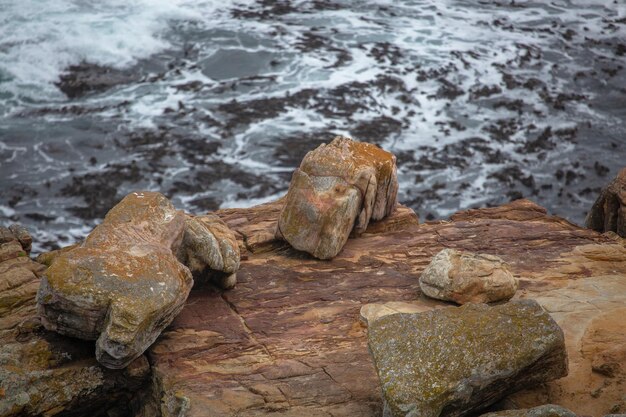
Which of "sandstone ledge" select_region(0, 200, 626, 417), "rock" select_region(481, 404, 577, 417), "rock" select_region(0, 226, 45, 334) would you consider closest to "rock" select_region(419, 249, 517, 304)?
"sandstone ledge" select_region(0, 200, 626, 417)

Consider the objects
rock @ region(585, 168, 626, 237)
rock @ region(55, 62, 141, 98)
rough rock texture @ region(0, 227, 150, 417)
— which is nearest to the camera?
rough rock texture @ region(0, 227, 150, 417)

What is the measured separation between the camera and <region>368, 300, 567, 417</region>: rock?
5875 millimetres

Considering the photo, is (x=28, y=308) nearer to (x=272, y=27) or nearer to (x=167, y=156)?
(x=167, y=156)

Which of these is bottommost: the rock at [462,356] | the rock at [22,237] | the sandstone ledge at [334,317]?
the rock at [22,237]

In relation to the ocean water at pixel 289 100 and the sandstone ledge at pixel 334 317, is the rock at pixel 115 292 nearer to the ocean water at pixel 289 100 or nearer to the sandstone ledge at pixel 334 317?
the sandstone ledge at pixel 334 317

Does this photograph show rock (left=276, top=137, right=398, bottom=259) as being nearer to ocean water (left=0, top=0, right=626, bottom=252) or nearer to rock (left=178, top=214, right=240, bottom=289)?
rock (left=178, top=214, right=240, bottom=289)

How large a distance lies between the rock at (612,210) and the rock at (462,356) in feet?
14.7

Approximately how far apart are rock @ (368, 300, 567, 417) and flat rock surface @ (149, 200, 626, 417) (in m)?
0.44

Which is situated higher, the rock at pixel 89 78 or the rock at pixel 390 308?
the rock at pixel 390 308

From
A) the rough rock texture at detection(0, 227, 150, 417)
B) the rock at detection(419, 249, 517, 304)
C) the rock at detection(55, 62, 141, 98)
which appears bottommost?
the rock at detection(55, 62, 141, 98)

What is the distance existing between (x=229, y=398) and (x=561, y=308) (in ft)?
11.1

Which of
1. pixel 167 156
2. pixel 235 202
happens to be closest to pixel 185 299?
pixel 235 202

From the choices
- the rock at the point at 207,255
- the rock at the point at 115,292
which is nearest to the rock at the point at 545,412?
the rock at the point at 115,292

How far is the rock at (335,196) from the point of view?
9227 millimetres
